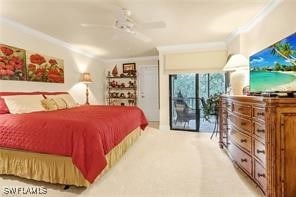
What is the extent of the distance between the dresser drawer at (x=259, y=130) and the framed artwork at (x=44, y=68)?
3971 mm

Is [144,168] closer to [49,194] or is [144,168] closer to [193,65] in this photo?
[49,194]

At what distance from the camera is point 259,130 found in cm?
203

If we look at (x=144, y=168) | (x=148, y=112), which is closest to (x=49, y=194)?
(x=144, y=168)

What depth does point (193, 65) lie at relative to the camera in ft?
17.5

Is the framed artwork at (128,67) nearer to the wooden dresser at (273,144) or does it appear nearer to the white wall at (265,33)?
the white wall at (265,33)

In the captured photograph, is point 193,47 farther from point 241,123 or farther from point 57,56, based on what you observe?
point 57,56

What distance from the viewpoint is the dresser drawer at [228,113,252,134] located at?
2.32m

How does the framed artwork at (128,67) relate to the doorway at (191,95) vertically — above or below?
above

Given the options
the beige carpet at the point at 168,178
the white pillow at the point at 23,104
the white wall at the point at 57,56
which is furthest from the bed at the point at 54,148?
the white wall at the point at 57,56

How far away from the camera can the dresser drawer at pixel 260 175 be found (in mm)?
1927

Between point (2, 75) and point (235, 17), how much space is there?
4.02m

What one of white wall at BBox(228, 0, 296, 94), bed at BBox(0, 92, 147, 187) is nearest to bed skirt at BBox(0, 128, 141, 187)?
bed at BBox(0, 92, 147, 187)

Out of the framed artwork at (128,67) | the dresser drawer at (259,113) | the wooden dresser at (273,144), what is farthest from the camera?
the framed artwork at (128,67)

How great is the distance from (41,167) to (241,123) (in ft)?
7.94
